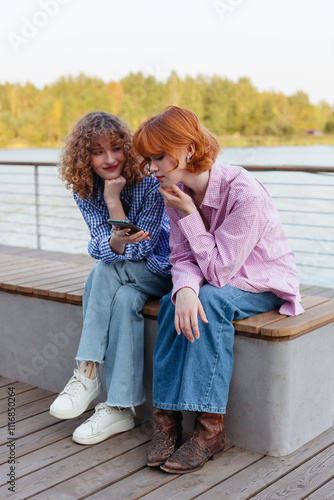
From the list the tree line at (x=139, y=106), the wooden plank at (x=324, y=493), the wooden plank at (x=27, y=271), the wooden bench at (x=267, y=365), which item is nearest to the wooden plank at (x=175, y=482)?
the wooden bench at (x=267, y=365)

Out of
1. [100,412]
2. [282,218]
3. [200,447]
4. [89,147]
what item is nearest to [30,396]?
[100,412]

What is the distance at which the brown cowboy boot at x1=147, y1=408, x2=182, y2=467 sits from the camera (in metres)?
1.64

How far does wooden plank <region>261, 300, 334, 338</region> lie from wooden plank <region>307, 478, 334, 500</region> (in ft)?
1.27

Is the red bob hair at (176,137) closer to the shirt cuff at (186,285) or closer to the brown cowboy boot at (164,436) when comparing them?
the shirt cuff at (186,285)

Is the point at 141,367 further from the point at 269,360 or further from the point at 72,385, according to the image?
the point at 269,360

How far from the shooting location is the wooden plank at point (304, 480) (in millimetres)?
1470

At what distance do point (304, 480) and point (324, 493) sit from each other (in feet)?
0.26

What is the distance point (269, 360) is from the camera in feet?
5.42

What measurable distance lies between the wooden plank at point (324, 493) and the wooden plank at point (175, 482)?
0.72ft

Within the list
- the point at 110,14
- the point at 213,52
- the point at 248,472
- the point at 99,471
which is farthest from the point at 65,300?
the point at 213,52

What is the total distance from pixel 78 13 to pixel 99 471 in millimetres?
16387

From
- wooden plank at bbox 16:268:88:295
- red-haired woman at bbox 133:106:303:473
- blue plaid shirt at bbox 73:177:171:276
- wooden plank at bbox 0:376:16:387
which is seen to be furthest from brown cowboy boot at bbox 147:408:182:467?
wooden plank at bbox 0:376:16:387

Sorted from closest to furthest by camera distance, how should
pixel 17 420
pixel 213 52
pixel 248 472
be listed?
pixel 248 472
pixel 17 420
pixel 213 52

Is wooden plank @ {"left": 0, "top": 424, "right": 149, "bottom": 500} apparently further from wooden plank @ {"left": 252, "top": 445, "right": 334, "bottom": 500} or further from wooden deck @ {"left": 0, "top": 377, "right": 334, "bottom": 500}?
wooden plank @ {"left": 252, "top": 445, "right": 334, "bottom": 500}
